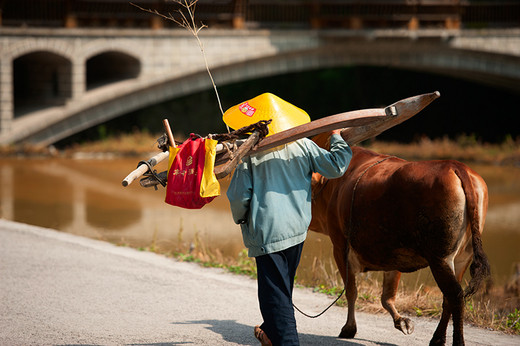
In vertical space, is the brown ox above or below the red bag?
below

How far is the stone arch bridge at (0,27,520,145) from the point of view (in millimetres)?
20938

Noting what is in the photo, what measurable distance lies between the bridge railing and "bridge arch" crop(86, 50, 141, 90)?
120 cm

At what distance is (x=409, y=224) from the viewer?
16.6 ft

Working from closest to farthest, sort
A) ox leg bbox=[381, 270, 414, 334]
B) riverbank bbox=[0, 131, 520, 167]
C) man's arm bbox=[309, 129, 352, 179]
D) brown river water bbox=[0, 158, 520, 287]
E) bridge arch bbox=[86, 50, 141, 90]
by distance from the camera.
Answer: man's arm bbox=[309, 129, 352, 179]
ox leg bbox=[381, 270, 414, 334]
brown river water bbox=[0, 158, 520, 287]
riverbank bbox=[0, 131, 520, 167]
bridge arch bbox=[86, 50, 141, 90]

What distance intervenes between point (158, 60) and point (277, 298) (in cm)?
1873

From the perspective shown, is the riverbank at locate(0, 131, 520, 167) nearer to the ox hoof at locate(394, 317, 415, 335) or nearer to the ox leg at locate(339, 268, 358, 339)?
the ox leg at locate(339, 268, 358, 339)

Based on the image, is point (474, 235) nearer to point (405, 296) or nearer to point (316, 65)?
point (405, 296)

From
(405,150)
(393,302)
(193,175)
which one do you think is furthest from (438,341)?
(405,150)

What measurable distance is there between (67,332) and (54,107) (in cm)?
1765

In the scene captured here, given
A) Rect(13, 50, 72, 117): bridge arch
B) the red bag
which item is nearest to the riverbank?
Rect(13, 50, 72, 117): bridge arch

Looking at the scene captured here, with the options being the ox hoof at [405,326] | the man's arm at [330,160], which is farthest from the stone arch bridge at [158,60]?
the man's arm at [330,160]

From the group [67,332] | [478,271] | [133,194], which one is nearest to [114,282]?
[67,332]

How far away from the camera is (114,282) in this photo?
278 inches

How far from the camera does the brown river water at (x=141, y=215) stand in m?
9.62
